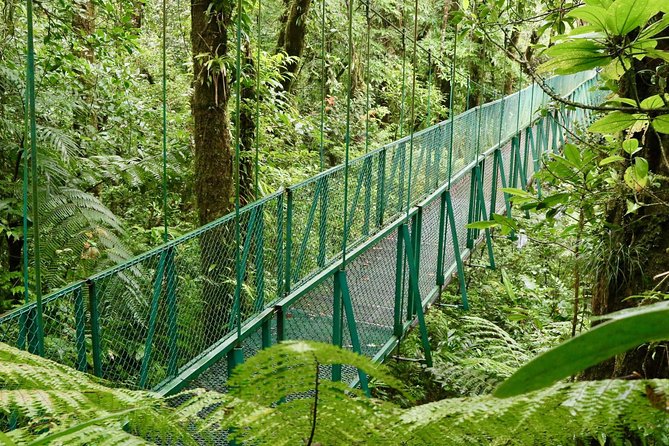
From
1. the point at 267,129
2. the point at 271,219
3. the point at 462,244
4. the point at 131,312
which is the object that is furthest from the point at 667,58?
the point at 462,244

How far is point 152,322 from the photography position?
2.31 m

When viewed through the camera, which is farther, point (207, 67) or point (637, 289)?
point (207, 67)

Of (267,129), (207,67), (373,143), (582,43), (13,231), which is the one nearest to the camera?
(582,43)

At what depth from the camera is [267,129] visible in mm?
5219

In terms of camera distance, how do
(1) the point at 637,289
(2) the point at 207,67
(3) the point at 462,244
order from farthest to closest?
(3) the point at 462,244
(2) the point at 207,67
(1) the point at 637,289

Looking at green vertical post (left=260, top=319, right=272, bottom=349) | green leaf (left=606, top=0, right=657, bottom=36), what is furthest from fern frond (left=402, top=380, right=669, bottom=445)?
Result: green vertical post (left=260, top=319, right=272, bottom=349)

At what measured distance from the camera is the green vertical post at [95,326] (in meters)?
2.04

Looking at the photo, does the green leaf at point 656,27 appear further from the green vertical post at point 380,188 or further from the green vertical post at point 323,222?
the green vertical post at point 380,188

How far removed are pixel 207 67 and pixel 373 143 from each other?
5.40 metres

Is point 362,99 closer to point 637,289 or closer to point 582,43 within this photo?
point 637,289

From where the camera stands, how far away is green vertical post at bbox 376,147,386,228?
4406mm

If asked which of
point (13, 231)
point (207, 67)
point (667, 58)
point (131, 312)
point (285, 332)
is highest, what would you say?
point (207, 67)

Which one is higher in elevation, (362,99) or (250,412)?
(362,99)

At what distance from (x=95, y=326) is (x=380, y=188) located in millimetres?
2673
